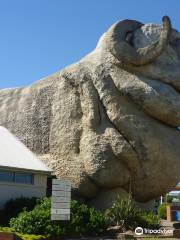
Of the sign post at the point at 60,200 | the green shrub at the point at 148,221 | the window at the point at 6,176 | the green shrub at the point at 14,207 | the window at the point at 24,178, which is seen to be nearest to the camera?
the sign post at the point at 60,200

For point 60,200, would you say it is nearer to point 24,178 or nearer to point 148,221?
point 148,221

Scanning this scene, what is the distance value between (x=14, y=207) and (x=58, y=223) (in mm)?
2745

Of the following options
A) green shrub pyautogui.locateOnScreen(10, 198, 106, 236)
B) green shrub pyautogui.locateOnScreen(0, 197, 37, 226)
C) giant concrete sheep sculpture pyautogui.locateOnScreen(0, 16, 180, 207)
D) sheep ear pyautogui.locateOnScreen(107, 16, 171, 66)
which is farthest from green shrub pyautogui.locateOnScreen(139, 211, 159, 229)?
sheep ear pyautogui.locateOnScreen(107, 16, 171, 66)

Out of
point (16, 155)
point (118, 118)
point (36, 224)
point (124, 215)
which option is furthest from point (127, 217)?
point (16, 155)

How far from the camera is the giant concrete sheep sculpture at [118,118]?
61.1 ft

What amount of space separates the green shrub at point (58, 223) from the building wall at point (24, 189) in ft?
5.73

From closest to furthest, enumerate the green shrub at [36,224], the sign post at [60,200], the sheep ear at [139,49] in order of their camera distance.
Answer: the sign post at [60,200] < the green shrub at [36,224] < the sheep ear at [139,49]

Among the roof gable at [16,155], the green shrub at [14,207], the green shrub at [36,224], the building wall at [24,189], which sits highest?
the roof gable at [16,155]

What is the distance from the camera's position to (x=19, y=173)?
59.3ft

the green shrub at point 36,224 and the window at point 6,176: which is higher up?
the window at point 6,176

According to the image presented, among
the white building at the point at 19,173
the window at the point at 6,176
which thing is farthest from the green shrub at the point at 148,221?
the window at the point at 6,176

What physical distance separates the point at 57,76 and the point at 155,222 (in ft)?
26.3

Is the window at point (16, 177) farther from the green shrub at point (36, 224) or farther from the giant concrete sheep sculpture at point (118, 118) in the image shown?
the green shrub at point (36, 224)

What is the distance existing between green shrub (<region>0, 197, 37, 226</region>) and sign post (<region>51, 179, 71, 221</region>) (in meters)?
3.76
